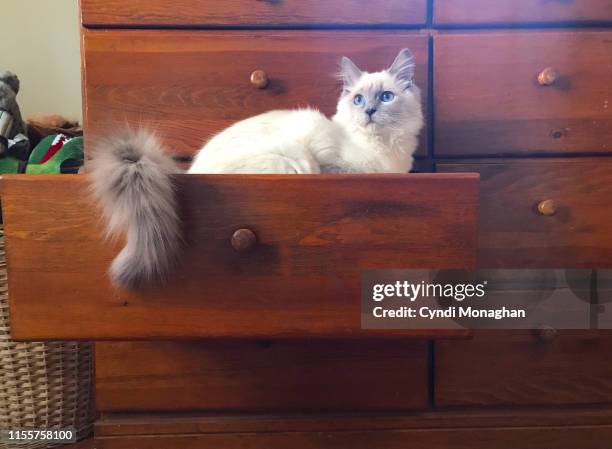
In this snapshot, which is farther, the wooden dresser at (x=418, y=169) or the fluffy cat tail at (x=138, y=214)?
the wooden dresser at (x=418, y=169)

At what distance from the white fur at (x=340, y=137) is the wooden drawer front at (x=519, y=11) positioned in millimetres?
129

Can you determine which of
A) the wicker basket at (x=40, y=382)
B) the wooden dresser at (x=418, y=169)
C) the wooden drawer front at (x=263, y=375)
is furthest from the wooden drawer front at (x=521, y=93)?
the wicker basket at (x=40, y=382)

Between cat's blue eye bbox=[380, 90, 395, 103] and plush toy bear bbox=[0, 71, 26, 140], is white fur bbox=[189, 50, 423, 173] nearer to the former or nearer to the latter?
cat's blue eye bbox=[380, 90, 395, 103]

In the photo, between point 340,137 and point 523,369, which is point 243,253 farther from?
point 523,369

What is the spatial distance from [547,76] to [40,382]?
1.22 meters

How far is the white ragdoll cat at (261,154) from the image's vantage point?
63 centimetres

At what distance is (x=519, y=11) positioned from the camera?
89cm

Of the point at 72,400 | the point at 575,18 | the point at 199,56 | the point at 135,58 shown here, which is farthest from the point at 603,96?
the point at 72,400

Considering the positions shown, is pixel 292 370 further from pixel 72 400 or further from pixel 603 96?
pixel 603 96

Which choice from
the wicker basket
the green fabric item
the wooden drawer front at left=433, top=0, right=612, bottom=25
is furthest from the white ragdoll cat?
the wicker basket

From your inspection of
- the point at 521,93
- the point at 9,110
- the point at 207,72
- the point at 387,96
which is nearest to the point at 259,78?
the point at 207,72

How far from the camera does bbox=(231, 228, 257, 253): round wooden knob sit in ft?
2.12

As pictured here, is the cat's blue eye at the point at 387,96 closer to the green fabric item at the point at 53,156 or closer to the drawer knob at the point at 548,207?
the drawer knob at the point at 548,207

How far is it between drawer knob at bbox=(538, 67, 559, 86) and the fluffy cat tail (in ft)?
→ 2.31
